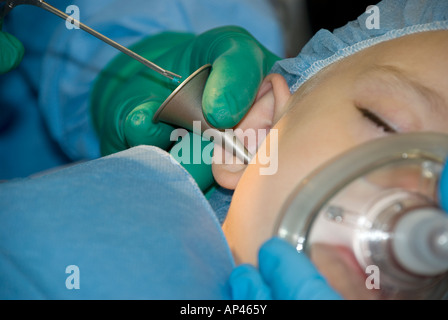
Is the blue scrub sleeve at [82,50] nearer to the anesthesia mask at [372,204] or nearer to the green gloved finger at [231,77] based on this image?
the green gloved finger at [231,77]

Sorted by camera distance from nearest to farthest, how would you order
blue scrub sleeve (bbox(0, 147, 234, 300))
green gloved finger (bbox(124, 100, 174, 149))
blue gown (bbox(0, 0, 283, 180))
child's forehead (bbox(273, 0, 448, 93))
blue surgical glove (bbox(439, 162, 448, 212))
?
1. blue surgical glove (bbox(439, 162, 448, 212))
2. blue scrub sleeve (bbox(0, 147, 234, 300))
3. child's forehead (bbox(273, 0, 448, 93))
4. green gloved finger (bbox(124, 100, 174, 149))
5. blue gown (bbox(0, 0, 283, 180))

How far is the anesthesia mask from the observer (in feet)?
1.88

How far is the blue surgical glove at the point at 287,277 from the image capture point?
592mm

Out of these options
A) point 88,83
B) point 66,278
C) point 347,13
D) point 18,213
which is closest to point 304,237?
point 66,278

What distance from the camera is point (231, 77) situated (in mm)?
1025

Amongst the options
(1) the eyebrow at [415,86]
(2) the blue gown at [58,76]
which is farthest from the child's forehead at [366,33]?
(2) the blue gown at [58,76]

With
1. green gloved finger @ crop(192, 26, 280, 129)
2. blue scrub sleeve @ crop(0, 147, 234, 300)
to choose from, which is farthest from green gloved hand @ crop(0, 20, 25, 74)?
green gloved finger @ crop(192, 26, 280, 129)

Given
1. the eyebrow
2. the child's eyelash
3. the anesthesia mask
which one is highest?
the eyebrow

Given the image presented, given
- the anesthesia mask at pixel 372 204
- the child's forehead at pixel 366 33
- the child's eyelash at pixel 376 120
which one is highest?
the child's forehead at pixel 366 33

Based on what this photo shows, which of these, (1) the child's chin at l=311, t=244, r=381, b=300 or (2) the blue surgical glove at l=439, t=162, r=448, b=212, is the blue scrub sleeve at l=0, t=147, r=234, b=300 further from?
(2) the blue surgical glove at l=439, t=162, r=448, b=212

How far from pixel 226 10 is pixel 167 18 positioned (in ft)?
0.67

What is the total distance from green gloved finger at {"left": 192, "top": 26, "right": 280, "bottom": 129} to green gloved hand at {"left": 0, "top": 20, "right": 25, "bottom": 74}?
487 mm

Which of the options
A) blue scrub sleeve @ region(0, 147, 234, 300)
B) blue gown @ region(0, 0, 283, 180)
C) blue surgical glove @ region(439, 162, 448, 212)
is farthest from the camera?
blue gown @ region(0, 0, 283, 180)

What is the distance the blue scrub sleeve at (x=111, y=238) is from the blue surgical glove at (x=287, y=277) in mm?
98
